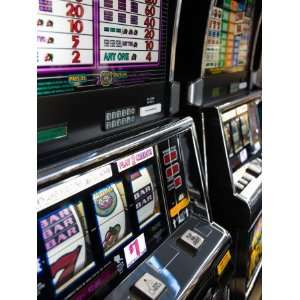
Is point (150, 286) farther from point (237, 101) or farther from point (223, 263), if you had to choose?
point (237, 101)

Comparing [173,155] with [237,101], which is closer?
[173,155]

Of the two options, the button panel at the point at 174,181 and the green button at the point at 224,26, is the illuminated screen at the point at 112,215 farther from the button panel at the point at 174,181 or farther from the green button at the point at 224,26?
the green button at the point at 224,26

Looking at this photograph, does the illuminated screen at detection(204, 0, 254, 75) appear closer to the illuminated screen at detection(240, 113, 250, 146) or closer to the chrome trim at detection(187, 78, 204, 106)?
the chrome trim at detection(187, 78, 204, 106)

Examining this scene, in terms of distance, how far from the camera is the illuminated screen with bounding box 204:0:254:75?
207cm

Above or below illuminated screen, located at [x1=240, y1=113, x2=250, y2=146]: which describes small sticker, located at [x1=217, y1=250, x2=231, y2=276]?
below

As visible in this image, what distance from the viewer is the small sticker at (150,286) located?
1148mm

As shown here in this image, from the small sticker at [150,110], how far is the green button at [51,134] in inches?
18.0

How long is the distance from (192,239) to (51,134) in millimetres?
711

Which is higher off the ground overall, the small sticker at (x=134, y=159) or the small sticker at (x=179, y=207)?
the small sticker at (x=134, y=159)

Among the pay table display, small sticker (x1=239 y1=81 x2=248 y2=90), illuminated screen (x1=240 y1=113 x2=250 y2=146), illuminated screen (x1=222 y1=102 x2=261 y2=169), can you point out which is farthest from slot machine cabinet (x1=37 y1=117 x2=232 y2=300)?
small sticker (x1=239 y1=81 x2=248 y2=90)

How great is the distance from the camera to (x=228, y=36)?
2.30 metres

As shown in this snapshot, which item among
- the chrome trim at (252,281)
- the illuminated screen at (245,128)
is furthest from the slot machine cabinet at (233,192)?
the illuminated screen at (245,128)

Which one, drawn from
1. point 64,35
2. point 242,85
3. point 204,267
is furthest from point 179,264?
point 242,85
